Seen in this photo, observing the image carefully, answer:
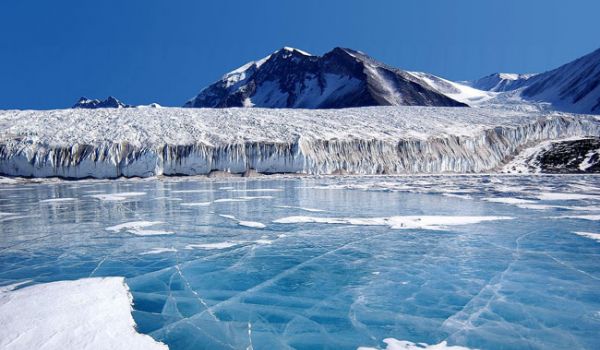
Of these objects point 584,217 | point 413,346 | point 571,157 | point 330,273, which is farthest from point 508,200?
point 571,157

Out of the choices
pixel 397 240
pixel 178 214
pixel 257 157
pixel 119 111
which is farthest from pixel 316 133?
pixel 397 240

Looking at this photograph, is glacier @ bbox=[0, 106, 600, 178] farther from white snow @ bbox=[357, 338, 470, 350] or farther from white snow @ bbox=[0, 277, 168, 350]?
white snow @ bbox=[357, 338, 470, 350]

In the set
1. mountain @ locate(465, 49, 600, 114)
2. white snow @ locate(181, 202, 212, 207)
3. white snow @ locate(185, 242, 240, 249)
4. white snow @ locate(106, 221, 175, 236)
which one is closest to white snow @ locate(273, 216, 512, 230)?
white snow @ locate(185, 242, 240, 249)

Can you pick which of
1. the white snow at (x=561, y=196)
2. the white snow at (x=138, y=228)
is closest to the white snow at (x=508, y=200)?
the white snow at (x=561, y=196)

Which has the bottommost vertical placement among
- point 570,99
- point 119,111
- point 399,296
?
point 399,296

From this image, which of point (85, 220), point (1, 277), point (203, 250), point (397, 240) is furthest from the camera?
point (85, 220)

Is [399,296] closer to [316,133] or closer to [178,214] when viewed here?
[178,214]

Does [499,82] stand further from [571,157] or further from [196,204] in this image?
[196,204]

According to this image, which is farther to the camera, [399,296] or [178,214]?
[178,214]
